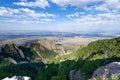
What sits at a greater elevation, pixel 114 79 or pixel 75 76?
pixel 114 79

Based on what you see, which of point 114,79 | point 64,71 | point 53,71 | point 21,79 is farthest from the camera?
point 53,71

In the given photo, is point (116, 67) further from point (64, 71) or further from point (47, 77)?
point (47, 77)

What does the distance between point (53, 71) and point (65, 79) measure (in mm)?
57923

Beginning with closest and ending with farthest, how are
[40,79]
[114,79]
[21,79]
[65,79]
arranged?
1. [114,79]
2. [21,79]
3. [65,79]
4. [40,79]

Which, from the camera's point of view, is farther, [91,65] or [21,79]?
[91,65]

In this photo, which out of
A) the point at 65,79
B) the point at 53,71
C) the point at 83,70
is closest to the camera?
the point at 83,70

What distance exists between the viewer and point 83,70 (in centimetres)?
10319

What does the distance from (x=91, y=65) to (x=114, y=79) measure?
9318 centimetres

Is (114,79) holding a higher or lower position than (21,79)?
higher

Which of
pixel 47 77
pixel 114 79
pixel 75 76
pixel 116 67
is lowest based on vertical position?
pixel 47 77

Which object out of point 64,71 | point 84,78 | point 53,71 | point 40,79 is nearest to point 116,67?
point 84,78

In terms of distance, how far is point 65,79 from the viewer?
387 ft

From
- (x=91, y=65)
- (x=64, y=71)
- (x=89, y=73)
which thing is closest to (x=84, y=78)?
(x=89, y=73)

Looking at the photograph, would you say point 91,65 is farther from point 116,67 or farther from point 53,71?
point 53,71
